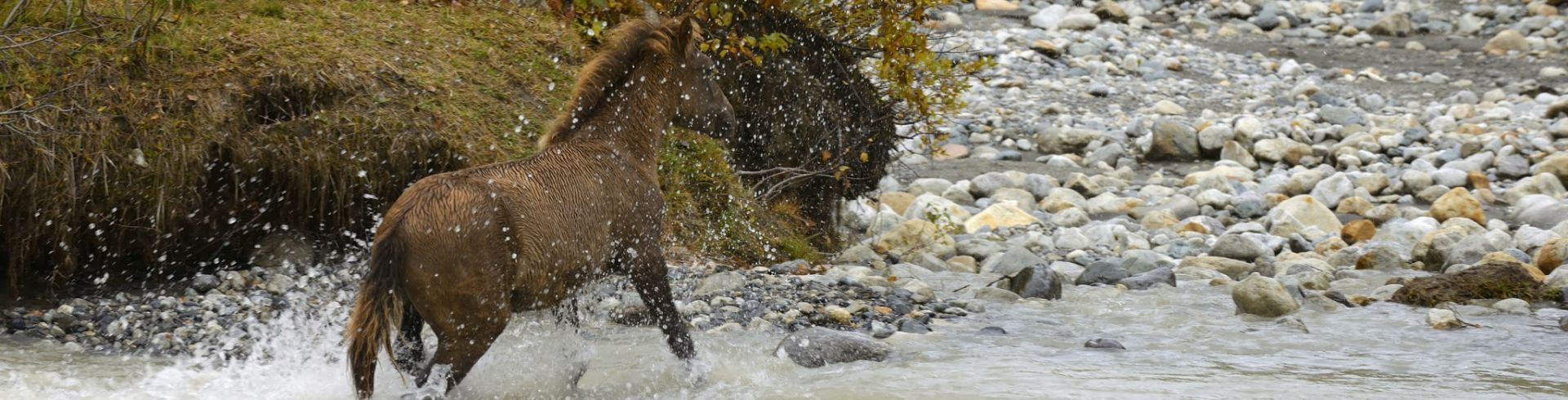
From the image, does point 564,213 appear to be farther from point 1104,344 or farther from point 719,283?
point 1104,344

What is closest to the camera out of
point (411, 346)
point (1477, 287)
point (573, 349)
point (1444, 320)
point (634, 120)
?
point (411, 346)

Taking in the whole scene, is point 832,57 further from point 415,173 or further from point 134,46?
point 134,46

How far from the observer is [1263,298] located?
335 inches

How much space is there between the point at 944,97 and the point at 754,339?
3618mm

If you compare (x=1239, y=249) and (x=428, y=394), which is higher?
(x=428, y=394)

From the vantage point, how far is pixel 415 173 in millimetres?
8016

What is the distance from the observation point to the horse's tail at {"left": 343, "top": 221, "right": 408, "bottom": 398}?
515cm

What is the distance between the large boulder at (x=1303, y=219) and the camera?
12.9 m

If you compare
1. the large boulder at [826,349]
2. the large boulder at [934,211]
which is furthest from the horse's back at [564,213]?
the large boulder at [934,211]

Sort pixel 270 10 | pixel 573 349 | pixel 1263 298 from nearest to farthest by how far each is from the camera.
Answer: pixel 573 349 → pixel 1263 298 → pixel 270 10

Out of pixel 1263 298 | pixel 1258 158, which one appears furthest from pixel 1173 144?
pixel 1263 298

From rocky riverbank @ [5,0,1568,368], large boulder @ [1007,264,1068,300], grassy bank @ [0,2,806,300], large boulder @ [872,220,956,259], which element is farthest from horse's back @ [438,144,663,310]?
large boulder @ [872,220,956,259]

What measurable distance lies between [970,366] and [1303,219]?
7511mm

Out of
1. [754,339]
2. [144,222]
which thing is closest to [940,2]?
[754,339]
